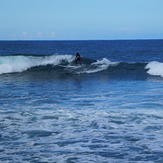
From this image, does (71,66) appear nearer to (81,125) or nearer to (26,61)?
(26,61)

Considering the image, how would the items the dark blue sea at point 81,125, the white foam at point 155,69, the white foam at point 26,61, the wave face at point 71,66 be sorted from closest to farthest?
the dark blue sea at point 81,125, the white foam at point 155,69, the wave face at point 71,66, the white foam at point 26,61

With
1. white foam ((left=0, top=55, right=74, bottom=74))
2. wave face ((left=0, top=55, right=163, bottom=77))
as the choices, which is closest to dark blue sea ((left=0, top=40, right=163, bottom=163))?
wave face ((left=0, top=55, right=163, bottom=77))

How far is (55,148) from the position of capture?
6602mm

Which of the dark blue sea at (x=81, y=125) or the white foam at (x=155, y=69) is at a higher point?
the white foam at (x=155, y=69)

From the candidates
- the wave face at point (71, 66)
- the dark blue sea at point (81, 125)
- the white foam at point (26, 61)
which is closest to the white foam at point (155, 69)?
the wave face at point (71, 66)

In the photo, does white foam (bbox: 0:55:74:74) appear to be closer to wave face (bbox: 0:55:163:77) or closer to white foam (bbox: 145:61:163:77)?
wave face (bbox: 0:55:163:77)

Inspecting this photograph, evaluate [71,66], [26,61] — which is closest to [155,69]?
[71,66]

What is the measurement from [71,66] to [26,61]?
215 inches

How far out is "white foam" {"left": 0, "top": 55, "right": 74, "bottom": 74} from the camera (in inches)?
1126

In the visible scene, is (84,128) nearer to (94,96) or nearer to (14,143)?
(14,143)

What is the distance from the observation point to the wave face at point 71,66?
24.0m

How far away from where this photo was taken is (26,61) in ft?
103

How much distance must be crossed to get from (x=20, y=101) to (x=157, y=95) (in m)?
5.03

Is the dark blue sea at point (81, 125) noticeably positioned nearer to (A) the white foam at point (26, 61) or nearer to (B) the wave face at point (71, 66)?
(B) the wave face at point (71, 66)
